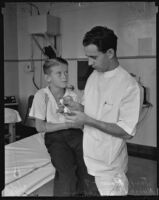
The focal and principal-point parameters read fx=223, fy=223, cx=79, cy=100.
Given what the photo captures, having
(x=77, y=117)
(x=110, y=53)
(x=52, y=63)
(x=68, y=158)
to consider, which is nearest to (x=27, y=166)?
(x=68, y=158)

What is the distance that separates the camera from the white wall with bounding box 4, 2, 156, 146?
2.34 feet

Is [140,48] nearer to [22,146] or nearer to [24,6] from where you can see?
[24,6]

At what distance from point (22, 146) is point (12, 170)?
0.29ft

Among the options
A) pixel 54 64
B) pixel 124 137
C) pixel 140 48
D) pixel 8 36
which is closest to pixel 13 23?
pixel 8 36

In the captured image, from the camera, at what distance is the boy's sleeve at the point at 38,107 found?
30.1 inches

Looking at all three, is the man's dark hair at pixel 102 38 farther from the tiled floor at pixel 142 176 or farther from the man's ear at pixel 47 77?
the tiled floor at pixel 142 176

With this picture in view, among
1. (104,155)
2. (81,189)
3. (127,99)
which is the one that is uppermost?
(127,99)

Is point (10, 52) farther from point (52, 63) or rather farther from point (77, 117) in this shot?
point (77, 117)

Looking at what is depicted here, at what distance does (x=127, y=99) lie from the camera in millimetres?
736

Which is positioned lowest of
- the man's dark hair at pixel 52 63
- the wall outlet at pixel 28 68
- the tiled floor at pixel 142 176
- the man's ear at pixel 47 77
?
the tiled floor at pixel 142 176

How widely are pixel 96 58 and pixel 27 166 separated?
452 millimetres

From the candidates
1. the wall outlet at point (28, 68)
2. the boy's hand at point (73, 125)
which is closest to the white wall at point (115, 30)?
the wall outlet at point (28, 68)

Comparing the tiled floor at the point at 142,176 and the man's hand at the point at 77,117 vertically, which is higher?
the man's hand at the point at 77,117

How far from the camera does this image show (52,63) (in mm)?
739
